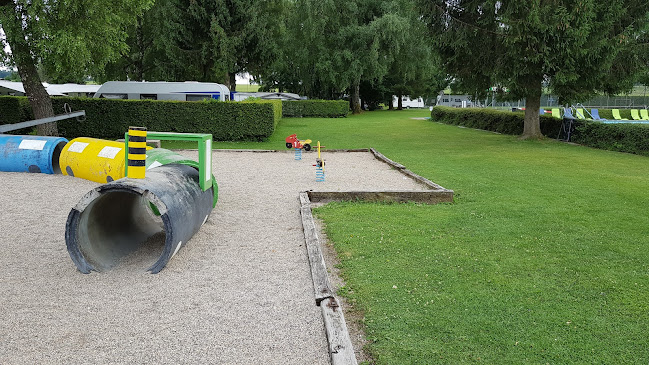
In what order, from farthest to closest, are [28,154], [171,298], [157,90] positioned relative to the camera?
[157,90] → [28,154] → [171,298]

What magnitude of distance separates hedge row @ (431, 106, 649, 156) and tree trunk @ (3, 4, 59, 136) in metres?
19.0

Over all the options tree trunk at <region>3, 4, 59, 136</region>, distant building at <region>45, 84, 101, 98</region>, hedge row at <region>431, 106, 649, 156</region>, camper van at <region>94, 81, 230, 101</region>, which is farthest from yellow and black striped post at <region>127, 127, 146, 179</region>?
distant building at <region>45, 84, 101, 98</region>

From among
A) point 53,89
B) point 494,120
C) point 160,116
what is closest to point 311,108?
point 494,120

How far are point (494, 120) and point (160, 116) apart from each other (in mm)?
17103

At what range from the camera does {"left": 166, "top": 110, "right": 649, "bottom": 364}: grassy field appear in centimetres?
376

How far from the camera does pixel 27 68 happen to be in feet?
51.8

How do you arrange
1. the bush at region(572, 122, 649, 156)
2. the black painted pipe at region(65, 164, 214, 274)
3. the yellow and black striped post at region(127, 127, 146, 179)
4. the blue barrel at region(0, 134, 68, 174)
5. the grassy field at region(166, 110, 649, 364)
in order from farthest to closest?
the bush at region(572, 122, 649, 156) < the blue barrel at region(0, 134, 68, 174) < the yellow and black striped post at region(127, 127, 146, 179) < the black painted pipe at region(65, 164, 214, 274) < the grassy field at region(166, 110, 649, 364)

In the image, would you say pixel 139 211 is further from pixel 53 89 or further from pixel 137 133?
pixel 53 89

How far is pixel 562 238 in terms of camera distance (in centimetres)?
656

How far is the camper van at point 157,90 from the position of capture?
1105 inches

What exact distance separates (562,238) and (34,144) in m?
11.0

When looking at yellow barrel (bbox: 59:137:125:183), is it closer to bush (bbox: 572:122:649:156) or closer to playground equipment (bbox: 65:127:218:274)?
playground equipment (bbox: 65:127:218:274)

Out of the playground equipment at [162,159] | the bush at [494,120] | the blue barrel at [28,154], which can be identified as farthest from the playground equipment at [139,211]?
the bush at [494,120]

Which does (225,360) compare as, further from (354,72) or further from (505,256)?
(354,72)
